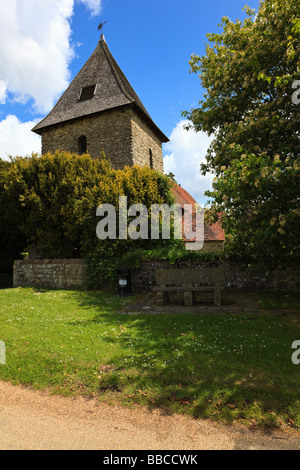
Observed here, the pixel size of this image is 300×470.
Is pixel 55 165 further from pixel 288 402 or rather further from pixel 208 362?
pixel 288 402

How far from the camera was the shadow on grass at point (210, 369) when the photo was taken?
11.1 feet

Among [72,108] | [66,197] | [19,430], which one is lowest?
[19,430]

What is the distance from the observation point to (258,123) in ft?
23.2

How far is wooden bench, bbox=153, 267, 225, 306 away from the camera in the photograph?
8492mm

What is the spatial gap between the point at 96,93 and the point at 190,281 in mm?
17973

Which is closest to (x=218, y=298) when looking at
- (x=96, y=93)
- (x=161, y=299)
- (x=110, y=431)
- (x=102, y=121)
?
(x=161, y=299)

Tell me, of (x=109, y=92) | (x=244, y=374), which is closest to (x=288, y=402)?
(x=244, y=374)

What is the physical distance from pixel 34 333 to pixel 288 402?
486 centimetres

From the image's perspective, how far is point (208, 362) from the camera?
4.41 meters

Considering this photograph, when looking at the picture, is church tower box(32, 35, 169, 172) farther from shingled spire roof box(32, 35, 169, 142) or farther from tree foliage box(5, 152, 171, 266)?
tree foliage box(5, 152, 171, 266)

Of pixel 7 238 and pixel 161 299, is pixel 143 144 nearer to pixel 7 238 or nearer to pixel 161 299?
pixel 7 238

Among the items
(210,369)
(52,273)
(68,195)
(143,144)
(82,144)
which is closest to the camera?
(210,369)

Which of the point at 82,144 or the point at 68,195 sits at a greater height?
→ the point at 82,144

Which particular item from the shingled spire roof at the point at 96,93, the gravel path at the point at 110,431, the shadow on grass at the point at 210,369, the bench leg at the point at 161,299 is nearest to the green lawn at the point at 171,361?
the shadow on grass at the point at 210,369
